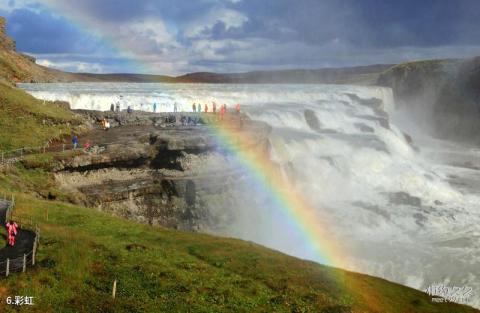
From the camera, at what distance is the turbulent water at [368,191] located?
30.1m

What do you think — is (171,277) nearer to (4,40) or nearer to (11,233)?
(11,233)

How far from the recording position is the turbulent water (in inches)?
1184

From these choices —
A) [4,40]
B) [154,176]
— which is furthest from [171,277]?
[4,40]

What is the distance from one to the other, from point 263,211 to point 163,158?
29.3 feet

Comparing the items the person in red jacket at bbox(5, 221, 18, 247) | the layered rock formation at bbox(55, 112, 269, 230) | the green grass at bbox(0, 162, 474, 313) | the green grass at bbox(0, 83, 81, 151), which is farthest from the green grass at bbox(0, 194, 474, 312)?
the green grass at bbox(0, 83, 81, 151)

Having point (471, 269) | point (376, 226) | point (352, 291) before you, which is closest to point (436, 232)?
point (376, 226)

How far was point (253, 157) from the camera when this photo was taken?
38.3 m

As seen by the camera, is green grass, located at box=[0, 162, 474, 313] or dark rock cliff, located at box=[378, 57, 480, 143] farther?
dark rock cliff, located at box=[378, 57, 480, 143]

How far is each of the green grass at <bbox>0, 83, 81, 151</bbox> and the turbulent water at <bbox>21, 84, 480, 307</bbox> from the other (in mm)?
10924

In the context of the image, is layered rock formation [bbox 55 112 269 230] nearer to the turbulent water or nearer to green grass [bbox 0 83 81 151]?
the turbulent water

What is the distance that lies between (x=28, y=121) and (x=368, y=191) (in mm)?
30091

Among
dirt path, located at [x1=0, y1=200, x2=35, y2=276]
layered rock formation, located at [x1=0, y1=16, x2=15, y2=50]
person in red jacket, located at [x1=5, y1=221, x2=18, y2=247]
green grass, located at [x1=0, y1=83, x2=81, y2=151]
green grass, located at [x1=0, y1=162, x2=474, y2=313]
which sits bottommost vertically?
green grass, located at [x1=0, y1=162, x2=474, y2=313]

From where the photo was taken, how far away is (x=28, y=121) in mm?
39250

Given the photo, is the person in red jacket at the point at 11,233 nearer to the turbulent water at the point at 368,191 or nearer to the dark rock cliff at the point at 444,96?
the turbulent water at the point at 368,191
